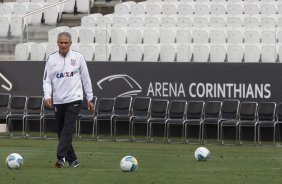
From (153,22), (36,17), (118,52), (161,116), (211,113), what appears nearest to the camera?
(211,113)

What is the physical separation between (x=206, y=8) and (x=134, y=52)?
3.58 meters

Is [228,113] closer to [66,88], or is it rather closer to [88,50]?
[88,50]

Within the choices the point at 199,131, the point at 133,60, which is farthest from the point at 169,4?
the point at 199,131

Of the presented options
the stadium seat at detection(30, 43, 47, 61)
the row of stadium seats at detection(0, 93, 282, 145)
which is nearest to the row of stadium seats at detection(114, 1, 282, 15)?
the stadium seat at detection(30, 43, 47, 61)

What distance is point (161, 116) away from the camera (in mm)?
26344

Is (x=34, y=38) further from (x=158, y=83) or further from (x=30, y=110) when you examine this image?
(x=158, y=83)

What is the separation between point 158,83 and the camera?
27031 millimetres

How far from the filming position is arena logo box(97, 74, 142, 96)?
89.0ft

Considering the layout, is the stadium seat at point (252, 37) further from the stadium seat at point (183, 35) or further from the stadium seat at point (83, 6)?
the stadium seat at point (83, 6)

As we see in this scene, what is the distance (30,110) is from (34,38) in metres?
3.14

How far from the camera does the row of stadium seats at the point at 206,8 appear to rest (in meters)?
29.5

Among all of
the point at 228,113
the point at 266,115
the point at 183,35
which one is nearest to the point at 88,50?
the point at 183,35

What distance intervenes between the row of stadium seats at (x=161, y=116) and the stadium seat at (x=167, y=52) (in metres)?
1.47

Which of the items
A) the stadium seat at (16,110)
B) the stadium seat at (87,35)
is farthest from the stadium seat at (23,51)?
the stadium seat at (87,35)
